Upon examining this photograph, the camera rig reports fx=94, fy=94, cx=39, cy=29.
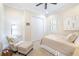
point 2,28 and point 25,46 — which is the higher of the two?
point 2,28

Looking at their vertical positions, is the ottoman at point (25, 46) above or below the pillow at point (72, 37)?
below

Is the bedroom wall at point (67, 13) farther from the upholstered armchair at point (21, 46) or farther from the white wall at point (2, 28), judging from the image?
the white wall at point (2, 28)

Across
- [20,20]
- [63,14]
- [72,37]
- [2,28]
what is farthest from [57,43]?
[2,28]

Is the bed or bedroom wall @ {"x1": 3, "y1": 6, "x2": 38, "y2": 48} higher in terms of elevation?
bedroom wall @ {"x1": 3, "y1": 6, "x2": 38, "y2": 48}

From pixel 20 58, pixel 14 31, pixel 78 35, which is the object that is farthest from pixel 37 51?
pixel 78 35

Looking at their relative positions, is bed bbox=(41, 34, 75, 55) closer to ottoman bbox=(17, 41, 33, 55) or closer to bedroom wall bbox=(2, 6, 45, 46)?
ottoman bbox=(17, 41, 33, 55)

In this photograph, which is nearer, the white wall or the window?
the white wall

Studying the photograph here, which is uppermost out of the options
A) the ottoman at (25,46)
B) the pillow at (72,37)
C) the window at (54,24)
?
the window at (54,24)

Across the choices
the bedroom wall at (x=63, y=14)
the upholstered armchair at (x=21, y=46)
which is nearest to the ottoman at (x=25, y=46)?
the upholstered armchair at (x=21, y=46)

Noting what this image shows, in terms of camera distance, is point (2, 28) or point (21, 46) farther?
point (21, 46)

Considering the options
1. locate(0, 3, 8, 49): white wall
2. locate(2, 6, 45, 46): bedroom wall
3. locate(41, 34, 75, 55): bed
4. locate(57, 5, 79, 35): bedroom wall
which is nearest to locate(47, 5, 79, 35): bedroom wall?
locate(57, 5, 79, 35): bedroom wall

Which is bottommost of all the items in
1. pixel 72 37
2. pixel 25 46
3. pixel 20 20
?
pixel 25 46

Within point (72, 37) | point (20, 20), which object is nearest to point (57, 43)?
point (72, 37)

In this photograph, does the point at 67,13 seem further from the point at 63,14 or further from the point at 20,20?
the point at 20,20
